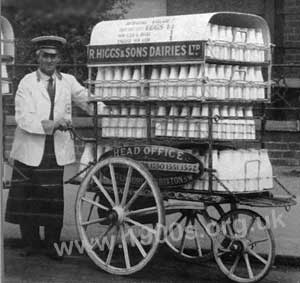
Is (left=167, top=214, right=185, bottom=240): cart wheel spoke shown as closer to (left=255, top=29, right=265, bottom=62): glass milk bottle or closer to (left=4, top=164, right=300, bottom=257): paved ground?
(left=4, top=164, right=300, bottom=257): paved ground

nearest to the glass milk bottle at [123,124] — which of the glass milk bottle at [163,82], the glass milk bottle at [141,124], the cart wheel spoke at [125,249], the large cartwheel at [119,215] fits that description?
the glass milk bottle at [141,124]

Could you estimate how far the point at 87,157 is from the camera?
6.62 meters

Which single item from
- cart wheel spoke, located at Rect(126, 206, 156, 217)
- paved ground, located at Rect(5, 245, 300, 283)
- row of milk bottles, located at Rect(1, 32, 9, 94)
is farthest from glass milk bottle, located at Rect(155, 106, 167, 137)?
row of milk bottles, located at Rect(1, 32, 9, 94)

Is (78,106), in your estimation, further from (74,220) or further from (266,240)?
(266,240)

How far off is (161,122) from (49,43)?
3.41 feet

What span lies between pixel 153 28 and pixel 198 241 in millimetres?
1740

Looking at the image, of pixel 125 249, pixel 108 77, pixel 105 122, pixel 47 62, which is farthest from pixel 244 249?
→ pixel 47 62

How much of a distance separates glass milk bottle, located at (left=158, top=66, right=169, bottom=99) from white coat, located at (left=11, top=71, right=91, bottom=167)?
0.61 meters

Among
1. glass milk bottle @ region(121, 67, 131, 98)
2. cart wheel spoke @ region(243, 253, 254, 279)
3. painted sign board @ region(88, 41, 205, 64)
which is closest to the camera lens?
painted sign board @ region(88, 41, 205, 64)

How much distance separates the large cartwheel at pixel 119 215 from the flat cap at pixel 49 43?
0.93 m

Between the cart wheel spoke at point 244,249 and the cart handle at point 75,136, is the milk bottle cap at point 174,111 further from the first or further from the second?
the cart wheel spoke at point 244,249

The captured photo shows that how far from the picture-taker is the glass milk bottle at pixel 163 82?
625cm

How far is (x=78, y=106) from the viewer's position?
6586mm

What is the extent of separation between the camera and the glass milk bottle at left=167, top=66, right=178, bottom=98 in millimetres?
6213
